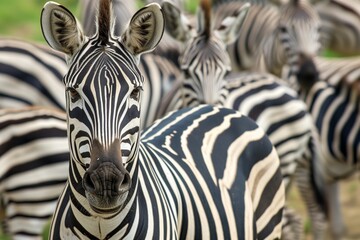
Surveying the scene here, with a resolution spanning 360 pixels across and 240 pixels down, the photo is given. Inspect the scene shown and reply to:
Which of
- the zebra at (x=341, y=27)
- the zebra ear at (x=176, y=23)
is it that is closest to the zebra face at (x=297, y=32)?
the zebra ear at (x=176, y=23)

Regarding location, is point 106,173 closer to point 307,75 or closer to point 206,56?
point 206,56

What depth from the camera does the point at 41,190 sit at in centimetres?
624

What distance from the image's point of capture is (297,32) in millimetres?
10102

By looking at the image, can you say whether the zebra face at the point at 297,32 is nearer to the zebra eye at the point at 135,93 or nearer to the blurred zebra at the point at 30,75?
the blurred zebra at the point at 30,75

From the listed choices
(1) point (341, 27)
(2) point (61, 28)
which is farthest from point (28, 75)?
(1) point (341, 27)

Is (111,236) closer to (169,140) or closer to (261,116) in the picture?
(169,140)

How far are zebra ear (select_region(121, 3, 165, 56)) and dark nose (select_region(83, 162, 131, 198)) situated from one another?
23.2 inches

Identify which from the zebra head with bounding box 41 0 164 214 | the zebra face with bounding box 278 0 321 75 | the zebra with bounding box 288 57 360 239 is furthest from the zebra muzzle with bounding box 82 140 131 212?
the zebra face with bounding box 278 0 321 75

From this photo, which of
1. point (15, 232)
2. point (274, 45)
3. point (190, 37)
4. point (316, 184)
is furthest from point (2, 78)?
point (274, 45)

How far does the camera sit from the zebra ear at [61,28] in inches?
158

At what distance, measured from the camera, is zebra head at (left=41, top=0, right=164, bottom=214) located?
3.68 m

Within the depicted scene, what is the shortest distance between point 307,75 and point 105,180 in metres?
5.74

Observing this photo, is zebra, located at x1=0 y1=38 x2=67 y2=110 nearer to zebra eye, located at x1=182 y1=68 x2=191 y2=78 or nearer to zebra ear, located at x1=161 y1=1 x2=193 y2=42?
zebra ear, located at x1=161 y1=1 x2=193 y2=42

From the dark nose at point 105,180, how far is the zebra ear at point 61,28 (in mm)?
604
